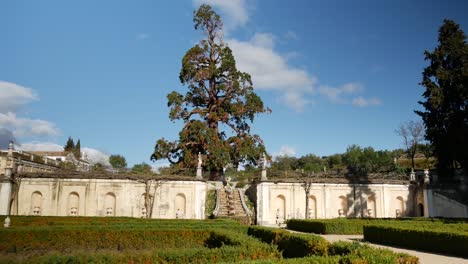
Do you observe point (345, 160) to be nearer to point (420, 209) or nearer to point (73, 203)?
point (420, 209)

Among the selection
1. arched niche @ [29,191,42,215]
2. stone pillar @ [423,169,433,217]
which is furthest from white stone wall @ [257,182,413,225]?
arched niche @ [29,191,42,215]

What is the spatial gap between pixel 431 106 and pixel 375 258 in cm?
3130

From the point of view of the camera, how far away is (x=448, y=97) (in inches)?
1352

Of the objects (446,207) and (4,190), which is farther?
(446,207)

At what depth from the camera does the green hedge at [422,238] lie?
49.5ft

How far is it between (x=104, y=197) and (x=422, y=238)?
83.1 ft

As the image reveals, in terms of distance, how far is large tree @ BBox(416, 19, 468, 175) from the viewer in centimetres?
3322

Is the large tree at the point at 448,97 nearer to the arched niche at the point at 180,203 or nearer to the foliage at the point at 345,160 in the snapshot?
the foliage at the point at 345,160

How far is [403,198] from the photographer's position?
3747 cm

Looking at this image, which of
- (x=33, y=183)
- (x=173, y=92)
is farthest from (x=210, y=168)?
(x=33, y=183)

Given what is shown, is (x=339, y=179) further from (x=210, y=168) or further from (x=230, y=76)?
(x=230, y=76)

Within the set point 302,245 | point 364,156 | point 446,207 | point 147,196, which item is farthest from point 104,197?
point 364,156

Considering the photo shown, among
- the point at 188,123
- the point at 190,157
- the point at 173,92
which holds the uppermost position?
the point at 173,92

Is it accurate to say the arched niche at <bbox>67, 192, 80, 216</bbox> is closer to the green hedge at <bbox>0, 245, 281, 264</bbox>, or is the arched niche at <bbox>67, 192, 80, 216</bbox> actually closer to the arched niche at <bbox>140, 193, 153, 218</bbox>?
the arched niche at <bbox>140, 193, 153, 218</bbox>
